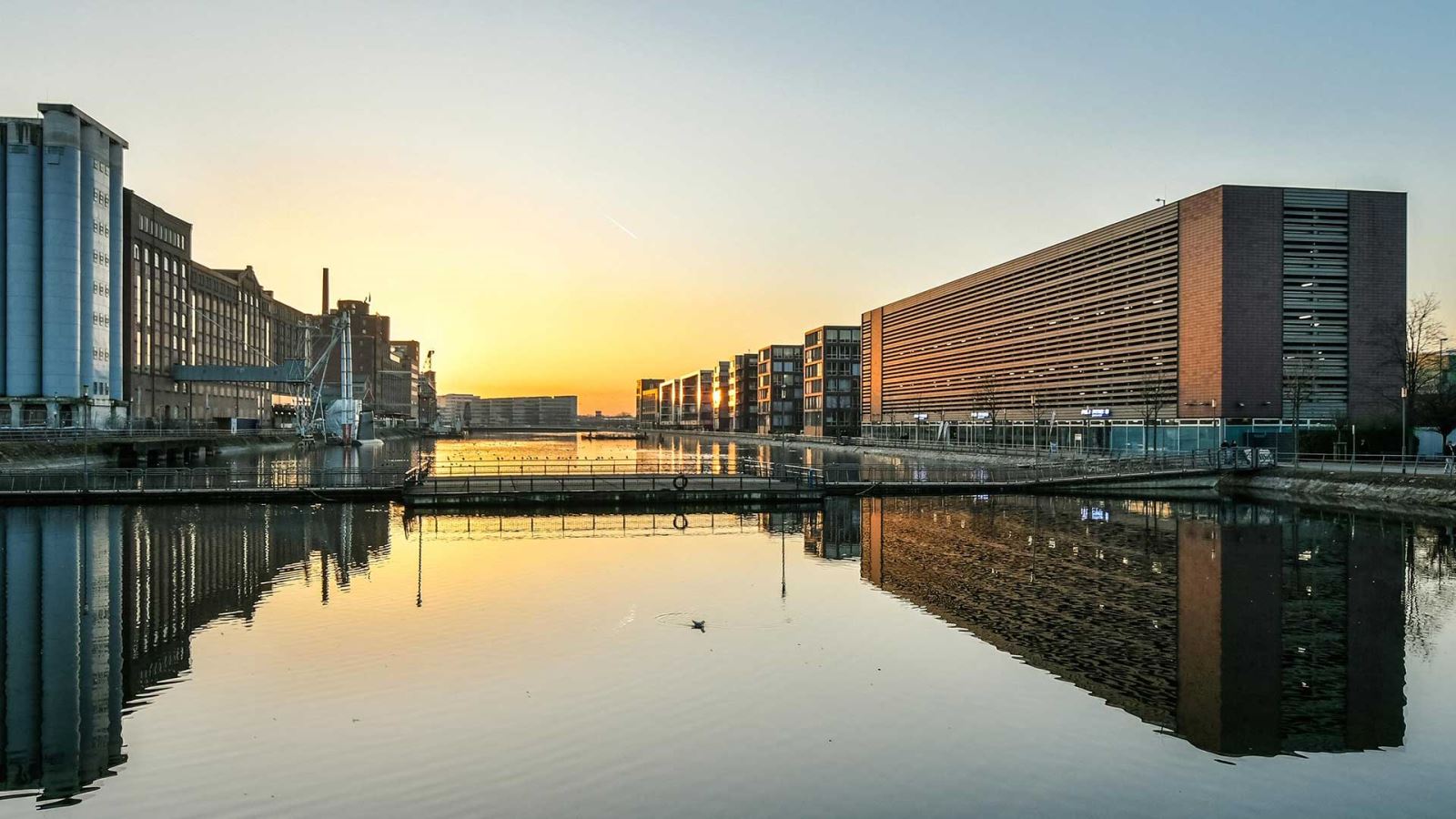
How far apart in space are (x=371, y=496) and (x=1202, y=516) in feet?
156

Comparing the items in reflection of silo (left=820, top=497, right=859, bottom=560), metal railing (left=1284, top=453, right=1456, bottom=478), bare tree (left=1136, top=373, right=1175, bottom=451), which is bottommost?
reflection of silo (left=820, top=497, right=859, bottom=560)

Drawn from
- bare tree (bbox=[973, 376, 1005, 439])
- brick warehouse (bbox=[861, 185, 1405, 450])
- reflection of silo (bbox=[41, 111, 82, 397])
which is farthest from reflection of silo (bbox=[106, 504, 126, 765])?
bare tree (bbox=[973, 376, 1005, 439])

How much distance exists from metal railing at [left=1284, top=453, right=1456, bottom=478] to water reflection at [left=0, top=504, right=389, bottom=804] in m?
55.3

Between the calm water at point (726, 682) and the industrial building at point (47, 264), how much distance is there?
226 ft

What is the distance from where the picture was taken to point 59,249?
8694 centimetres

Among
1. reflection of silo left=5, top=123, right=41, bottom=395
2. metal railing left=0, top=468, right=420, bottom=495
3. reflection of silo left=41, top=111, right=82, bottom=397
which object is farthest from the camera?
reflection of silo left=41, top=111, right=82, bottom=397

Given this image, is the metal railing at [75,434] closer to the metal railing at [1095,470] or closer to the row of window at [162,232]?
the row of window at [162,232]

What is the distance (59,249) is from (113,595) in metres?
82.7

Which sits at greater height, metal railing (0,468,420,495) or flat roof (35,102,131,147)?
flat roof (35,102,131,147)

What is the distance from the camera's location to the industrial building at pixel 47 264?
85.4 m

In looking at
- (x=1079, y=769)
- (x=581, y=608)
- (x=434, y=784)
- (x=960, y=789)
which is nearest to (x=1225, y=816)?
(x=1079, y=769)

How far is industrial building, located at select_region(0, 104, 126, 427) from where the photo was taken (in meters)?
85.4

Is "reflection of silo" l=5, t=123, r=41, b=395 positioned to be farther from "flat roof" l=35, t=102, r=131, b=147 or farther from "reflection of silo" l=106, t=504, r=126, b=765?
"reflection of silo" l=106, t=504, r=126, b=765

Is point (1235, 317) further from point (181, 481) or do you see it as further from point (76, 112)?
Result: point (76, 112)
